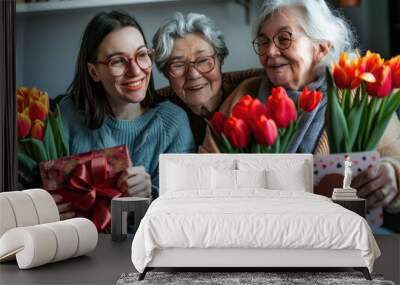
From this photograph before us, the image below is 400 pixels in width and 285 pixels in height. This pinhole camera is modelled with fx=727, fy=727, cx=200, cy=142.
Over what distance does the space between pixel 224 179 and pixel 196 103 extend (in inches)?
43.5

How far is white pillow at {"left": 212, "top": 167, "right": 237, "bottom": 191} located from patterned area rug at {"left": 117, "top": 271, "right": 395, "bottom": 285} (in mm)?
1493

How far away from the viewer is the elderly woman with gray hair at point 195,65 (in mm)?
7258

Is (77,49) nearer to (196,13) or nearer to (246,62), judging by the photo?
(196,13)

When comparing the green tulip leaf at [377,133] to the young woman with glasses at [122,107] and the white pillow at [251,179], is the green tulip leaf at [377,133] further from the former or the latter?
the young woman with glasses at [122,107]

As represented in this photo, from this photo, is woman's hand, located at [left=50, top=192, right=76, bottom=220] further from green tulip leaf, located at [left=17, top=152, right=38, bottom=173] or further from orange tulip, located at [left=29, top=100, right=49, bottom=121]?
Answer: orange tulip, located at [left=29, top=100, right=49, bottom=121]

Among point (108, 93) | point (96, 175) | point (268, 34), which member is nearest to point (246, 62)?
point (268, 34)

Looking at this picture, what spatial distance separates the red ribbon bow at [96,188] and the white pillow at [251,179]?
4.65ft

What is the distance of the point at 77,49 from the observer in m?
7.41

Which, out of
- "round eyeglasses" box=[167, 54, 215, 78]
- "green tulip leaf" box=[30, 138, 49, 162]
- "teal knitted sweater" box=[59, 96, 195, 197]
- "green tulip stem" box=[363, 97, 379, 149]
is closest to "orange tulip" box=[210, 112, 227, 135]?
"teal knitted sweater" box=[59, 96, 195, 197]

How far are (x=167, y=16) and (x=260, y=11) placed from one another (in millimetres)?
928

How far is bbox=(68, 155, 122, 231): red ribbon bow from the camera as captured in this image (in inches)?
288

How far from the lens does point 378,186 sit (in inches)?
280

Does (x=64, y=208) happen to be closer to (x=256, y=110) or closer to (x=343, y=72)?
(x=256, y=110)

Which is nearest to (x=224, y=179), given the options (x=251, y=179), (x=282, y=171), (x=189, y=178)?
(x=251, y=179)
